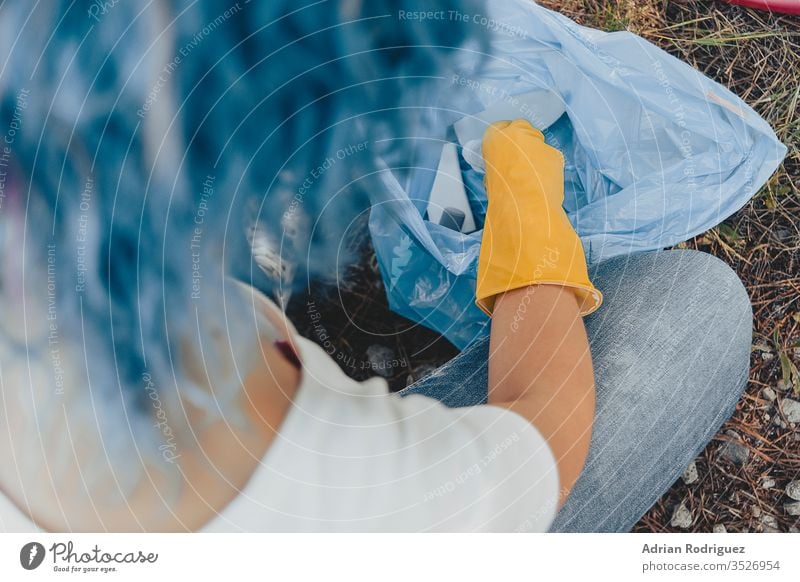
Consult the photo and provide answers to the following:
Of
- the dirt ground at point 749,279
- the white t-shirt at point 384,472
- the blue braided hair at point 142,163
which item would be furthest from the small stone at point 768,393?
the blue braided hair at point 142,163

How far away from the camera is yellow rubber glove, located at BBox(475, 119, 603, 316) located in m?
0.39

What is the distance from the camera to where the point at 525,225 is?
0.40 meters

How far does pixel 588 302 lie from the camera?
0.40 meters

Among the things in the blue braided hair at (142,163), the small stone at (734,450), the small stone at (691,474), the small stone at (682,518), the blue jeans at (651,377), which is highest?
the blue braided hair at (142,163)

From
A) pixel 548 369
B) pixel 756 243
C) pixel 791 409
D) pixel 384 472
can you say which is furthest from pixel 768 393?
pixel 384 472

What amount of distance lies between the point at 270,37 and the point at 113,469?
24cm

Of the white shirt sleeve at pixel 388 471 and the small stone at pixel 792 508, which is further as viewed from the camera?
the small stone at pixel 792 508

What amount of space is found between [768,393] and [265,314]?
0.41m

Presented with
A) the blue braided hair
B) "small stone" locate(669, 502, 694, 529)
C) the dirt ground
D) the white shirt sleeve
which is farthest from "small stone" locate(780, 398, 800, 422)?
the blue braided hair

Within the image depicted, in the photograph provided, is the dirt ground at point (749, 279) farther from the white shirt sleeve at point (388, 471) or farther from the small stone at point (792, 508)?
the white shirt sleeve at point (388, 471)

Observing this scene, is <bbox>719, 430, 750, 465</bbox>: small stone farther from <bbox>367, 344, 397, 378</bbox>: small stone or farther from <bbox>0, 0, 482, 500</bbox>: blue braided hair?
<bbox>0, 0, 482, 500</bbox>: blue braided hair

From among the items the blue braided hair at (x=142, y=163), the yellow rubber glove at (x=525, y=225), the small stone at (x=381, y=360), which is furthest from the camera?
the small stone at (x=381, y=360)

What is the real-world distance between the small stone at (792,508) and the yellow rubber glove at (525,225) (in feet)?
0.77

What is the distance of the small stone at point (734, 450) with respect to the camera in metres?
0.47
